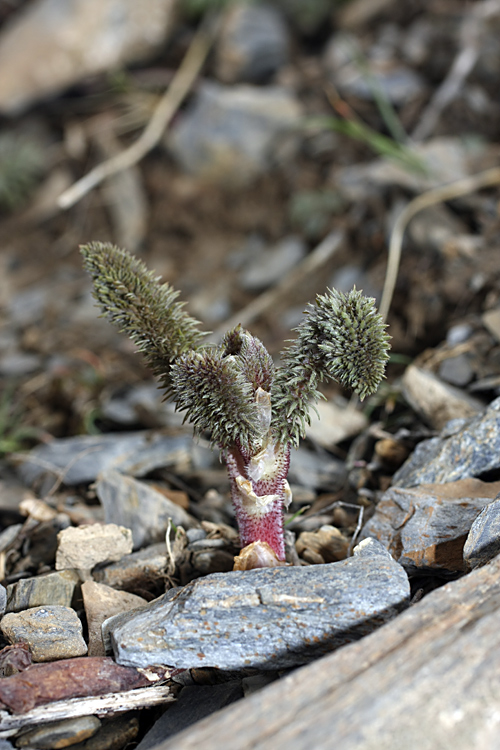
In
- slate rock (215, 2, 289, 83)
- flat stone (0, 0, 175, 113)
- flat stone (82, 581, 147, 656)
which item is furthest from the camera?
flat stone (0, 0, 175, 113)

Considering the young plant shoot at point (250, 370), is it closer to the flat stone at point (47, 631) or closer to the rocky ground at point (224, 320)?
the rocky ground at point (224, 320)

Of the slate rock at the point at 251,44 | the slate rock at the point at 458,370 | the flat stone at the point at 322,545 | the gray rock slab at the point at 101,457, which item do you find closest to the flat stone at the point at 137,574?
the flat stone at the point at 322,545

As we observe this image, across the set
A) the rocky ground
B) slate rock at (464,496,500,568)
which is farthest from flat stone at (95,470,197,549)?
slate rock at (464,496,500,568)

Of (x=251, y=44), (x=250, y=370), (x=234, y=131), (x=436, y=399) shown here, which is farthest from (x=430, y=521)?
(x=251, y=44)

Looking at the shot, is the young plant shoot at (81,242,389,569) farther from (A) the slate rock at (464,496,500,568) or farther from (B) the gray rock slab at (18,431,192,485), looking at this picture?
(B) the gray rock slab at (18,431,192,485)

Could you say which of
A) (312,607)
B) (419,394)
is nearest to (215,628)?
(312,607)

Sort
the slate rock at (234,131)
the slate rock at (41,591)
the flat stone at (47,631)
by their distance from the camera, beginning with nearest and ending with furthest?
1. the flat stone at (47,631)
2. the slate rock at (41,591)
3. the slate rock at (234,131)
